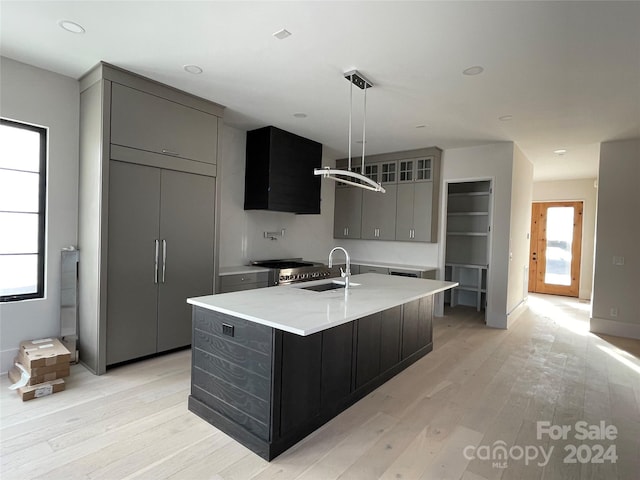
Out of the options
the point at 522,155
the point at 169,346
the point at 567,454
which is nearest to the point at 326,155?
the point at 522,155

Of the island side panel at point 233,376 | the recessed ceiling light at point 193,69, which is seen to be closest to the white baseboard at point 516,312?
the island side panel at point 233,376

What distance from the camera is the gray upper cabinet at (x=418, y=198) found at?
→ 18.1ft

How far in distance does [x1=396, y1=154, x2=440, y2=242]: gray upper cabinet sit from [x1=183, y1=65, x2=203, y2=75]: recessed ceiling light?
381 cm

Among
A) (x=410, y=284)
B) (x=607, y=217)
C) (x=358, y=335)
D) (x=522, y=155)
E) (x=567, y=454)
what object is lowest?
(x=567, y=454)

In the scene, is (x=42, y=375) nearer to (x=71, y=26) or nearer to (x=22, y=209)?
(x=22, y=209)

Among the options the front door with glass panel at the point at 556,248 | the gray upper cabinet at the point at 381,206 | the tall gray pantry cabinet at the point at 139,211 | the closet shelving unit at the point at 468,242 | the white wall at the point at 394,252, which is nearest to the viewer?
the tall gray pantry cabinet at the point at 139,211

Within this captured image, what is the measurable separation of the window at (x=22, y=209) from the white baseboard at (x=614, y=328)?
688 cm

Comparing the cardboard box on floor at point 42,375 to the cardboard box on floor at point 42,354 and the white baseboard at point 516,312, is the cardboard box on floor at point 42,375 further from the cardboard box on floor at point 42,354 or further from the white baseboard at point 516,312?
the white baseboard at point 516,312

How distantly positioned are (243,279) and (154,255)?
1.15 m

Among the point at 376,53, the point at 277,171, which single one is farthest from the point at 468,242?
the point at 376,53

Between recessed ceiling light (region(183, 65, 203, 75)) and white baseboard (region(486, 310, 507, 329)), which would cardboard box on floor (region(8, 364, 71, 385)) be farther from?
white baseboard (region(486, 310, 507, 329))

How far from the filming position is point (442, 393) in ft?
9.45

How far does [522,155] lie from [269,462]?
5.69 metres

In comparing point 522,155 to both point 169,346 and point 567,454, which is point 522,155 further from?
point 169,346
